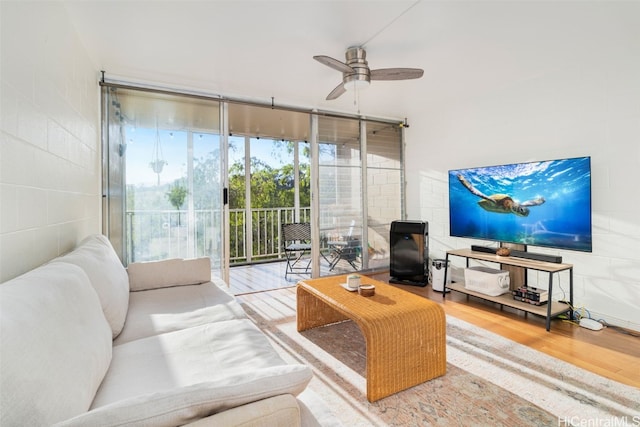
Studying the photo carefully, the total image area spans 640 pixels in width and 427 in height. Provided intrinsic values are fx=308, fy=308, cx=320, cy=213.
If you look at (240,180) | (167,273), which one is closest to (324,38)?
(167,273)

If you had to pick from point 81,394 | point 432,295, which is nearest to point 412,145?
point 432,295

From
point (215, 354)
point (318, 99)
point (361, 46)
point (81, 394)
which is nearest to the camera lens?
point (81, 394)

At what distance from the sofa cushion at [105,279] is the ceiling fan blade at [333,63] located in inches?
71.2

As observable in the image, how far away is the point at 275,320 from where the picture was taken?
2775mm

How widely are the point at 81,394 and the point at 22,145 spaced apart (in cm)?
113

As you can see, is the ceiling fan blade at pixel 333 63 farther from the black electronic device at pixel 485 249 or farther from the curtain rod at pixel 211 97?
the black electronic device at pixel 485 249

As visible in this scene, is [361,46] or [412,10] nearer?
[412,10]

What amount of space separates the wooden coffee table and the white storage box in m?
1.37

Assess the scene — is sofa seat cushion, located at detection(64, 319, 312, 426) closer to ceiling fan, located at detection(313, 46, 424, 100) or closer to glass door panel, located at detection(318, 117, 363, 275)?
ceiling fan, located at detection(313, 46, 424, 100)

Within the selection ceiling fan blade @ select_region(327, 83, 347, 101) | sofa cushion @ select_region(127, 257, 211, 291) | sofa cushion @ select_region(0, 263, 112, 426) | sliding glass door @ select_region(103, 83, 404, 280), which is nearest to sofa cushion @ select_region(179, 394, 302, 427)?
sofa cushion @ select_region(0, 263, 112, 426)

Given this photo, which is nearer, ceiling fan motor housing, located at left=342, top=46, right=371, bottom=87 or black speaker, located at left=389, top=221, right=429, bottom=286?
ceiling fan motor housing, located at left=342, top=46, right=371, bottom=87

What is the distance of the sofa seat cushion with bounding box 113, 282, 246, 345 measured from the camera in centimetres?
158

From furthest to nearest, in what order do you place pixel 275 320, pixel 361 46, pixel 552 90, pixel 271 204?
pixel 271 204 < pixel 552 90 < pixel 275 320 < pixel 361 46

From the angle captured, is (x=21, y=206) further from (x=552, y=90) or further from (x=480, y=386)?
(x=552, y=90)
